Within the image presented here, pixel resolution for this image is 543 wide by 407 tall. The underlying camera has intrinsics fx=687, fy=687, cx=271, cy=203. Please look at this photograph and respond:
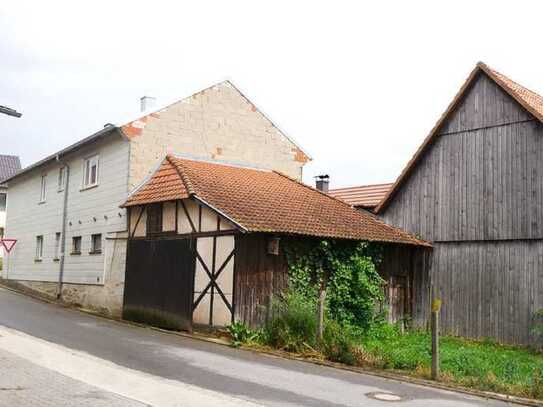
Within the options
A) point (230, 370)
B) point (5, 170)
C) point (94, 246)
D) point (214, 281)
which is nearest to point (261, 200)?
point (214, 281)

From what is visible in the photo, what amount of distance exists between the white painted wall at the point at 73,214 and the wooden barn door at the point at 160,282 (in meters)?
1.85

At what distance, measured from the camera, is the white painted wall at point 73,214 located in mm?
23203

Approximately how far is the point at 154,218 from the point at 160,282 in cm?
212

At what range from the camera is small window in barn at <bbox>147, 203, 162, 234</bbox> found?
20.5m

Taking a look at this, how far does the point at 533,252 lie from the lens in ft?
61.4

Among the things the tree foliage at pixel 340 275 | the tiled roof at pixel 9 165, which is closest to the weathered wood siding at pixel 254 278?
the tree foliage at pixel 340 275

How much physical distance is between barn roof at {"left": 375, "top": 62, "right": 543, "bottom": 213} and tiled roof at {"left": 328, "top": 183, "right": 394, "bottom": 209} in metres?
3.22

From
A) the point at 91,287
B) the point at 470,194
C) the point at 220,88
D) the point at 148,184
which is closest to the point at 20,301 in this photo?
the point at 91,287

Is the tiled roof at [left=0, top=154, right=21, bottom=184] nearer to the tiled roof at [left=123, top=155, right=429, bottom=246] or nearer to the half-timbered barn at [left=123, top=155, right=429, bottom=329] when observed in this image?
the tiled roof at [left=123, top=155, right=429, bottom=246]

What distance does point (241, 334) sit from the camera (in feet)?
54.5

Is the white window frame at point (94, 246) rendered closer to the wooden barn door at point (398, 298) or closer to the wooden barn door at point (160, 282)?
the wooden barn door at point (160, 282)

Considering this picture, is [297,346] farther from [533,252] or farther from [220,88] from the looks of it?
[220,88]

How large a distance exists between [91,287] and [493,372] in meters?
15.3

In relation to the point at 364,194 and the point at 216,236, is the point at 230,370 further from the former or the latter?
the point at 364,194
